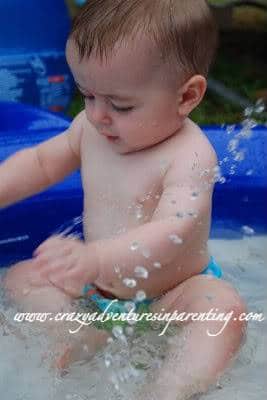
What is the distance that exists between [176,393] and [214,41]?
2.00 feet

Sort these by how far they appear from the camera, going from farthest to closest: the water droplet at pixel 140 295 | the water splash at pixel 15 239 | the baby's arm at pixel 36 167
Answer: the water splash at pixel 15 239, the baby's arm at pixel 36 167, the water droplet at pixel 140 295

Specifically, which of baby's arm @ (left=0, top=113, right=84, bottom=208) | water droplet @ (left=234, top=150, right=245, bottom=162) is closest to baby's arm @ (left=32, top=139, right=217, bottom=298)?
baby's arm @ (left=0, top=113, right=84, bottom=208)

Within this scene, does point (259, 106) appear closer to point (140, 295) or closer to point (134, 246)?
point (140, 295)

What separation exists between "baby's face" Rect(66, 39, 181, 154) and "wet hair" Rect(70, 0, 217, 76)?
19 millimetres

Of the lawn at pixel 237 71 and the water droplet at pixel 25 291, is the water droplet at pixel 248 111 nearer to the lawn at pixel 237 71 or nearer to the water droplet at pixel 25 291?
the lawn at pixel 237 71

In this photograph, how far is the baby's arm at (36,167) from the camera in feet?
5.47

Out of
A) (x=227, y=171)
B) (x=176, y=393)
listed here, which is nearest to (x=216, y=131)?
(x=227, y=171)

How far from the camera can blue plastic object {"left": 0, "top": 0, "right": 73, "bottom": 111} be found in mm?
3113

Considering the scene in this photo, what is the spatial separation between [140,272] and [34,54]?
1964 millimetres

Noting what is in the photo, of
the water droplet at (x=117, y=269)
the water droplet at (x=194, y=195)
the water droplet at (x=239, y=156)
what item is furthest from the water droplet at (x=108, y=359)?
the water droplet at (x=239, y=156)

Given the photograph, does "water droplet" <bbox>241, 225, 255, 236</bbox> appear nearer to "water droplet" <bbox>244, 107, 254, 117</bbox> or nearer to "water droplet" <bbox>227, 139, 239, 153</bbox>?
"water droplet" <bbox>227, 139, 239, 153</bbox>

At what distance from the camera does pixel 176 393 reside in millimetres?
1334

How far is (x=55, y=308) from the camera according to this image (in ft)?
5.09

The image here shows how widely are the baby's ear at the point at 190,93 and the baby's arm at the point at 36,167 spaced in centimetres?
28
